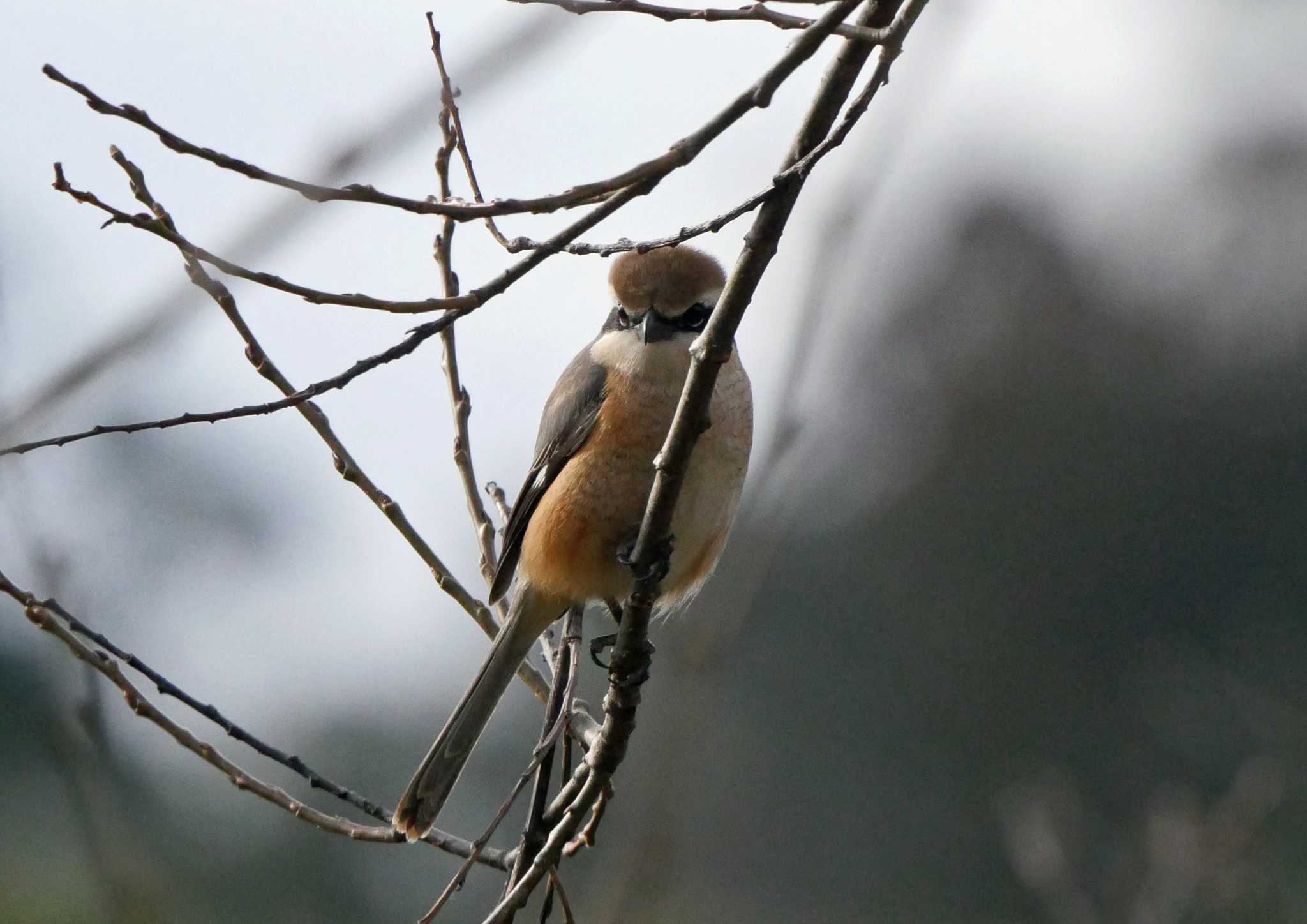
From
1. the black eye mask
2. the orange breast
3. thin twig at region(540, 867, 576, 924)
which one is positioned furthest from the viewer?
the black eye mask

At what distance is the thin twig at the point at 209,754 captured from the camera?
241 cm

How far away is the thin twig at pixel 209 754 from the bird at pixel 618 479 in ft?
1.19

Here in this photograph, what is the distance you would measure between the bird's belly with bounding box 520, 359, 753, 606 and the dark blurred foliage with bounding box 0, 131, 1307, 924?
89.6 inches

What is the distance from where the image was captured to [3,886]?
20.4 feet

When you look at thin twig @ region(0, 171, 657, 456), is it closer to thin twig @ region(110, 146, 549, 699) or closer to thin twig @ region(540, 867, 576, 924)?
thin twig @ region(110, 146, 549, 699)

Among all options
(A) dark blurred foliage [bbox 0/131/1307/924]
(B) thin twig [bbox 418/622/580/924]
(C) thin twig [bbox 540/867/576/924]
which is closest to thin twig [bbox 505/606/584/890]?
(B) thin twig [bbox 418/622/580/924]

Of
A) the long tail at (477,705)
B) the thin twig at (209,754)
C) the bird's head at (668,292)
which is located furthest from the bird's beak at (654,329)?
the thin twig at (209,754)

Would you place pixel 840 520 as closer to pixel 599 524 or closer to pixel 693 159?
pixel 599 524

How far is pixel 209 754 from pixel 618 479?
1245 millimetres

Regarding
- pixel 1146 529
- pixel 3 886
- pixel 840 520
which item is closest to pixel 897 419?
pixel 840 520

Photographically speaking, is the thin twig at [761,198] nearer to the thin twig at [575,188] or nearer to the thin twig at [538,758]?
the thin twig at [575,188]

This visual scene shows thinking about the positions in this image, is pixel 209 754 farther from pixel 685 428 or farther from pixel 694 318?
pixel 694 318

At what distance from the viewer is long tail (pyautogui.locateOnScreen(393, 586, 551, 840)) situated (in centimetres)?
328

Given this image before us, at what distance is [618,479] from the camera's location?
340 centimetres
